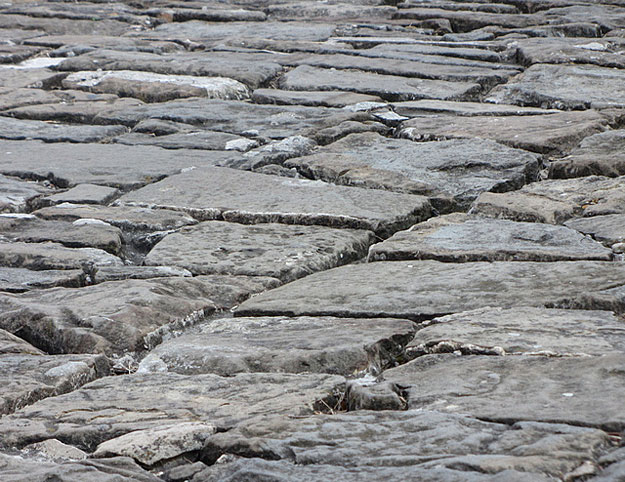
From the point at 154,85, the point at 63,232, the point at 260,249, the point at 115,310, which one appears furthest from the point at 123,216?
the point at 154,85

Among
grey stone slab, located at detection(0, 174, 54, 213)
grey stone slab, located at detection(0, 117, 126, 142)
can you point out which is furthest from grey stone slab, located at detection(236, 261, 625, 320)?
grey stone slab, located at detection(0, 117, 126, 142)

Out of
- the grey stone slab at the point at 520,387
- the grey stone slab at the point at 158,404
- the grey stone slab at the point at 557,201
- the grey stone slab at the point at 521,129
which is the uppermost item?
the grey stone slab at the point at 521,129

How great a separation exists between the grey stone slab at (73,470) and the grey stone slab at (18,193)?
1.81 meters

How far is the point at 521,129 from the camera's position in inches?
147

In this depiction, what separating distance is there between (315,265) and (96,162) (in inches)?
54.7

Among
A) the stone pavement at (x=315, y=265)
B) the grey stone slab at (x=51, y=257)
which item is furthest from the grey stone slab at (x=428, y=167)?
the grey stone slab at (x=51, y=257)

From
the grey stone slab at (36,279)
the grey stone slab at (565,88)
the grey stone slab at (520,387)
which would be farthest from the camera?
the grey stone slab at (565,88)

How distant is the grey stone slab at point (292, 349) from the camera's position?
1.86 metres

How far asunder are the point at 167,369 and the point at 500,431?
780 mm

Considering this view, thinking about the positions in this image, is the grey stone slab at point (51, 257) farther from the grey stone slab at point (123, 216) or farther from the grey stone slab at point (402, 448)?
the grey stone slab at point (402, 448)

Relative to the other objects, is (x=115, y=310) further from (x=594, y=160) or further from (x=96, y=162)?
(x=594, y=160)

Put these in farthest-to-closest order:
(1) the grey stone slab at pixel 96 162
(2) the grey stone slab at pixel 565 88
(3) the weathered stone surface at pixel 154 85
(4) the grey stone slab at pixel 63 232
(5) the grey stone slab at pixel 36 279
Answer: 1. (3) the weathered stone surface at pixel 154 85
2. (2) the grey stone slab at pixel 565 88
3. (1) the grey stone slab at pixel 96 162
4. (4) the grey stone slab at pixel 63 232
5. (5) the grey stone slab at pixel 36 279

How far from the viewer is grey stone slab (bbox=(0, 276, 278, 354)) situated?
206 cm

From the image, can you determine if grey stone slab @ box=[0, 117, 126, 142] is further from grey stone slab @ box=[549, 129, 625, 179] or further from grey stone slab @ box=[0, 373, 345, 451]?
grey stone slab @ box=[0, 373, 345, 451]
